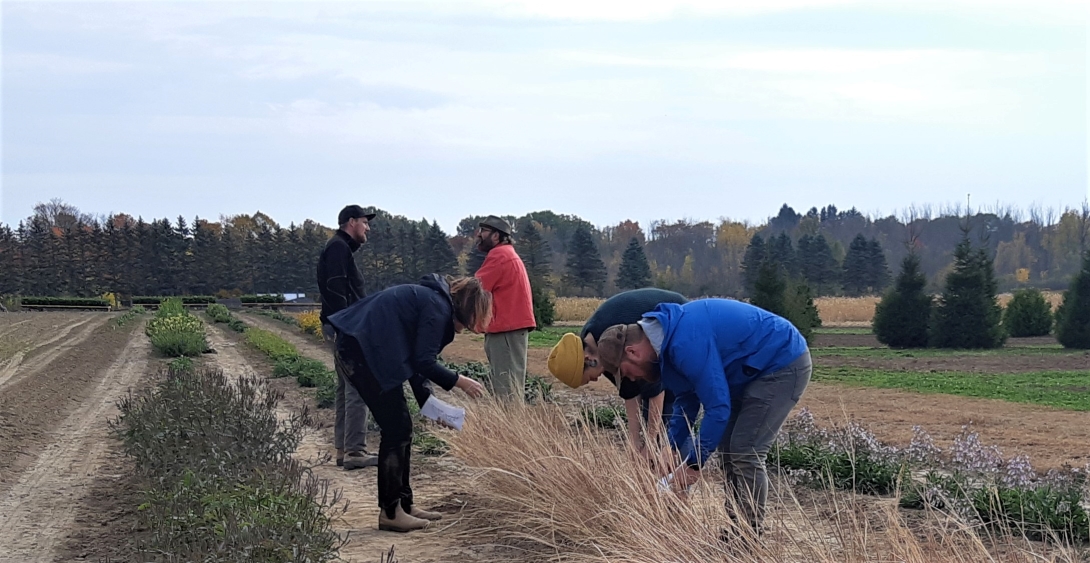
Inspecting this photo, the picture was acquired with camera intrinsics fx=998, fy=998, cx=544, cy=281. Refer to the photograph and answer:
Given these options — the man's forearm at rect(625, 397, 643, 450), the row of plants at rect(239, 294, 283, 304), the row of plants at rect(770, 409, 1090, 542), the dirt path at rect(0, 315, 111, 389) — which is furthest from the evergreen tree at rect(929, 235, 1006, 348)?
the row of plants at rect(239, 294, 283, 304)

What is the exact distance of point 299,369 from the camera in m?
15.3

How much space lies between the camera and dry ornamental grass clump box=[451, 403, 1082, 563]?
3.27m

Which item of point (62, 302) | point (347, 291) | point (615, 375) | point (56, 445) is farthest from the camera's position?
point (62, 302)

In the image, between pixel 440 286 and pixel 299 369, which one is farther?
pixel 299 369

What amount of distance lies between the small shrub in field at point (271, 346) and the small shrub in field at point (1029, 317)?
2461cm

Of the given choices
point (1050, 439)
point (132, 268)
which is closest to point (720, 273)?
point (132, 268)

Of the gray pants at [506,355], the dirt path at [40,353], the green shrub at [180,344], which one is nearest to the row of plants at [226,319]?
the dirt path at [40,353]

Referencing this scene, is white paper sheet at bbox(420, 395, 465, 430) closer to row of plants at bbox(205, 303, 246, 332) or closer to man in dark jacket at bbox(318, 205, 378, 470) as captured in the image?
man in dark jacket at bbox(318, 205, 378, 470)

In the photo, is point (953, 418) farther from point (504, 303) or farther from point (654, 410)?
point (654, 410)

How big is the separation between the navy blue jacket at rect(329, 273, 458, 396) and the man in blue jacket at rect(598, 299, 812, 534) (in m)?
1.01

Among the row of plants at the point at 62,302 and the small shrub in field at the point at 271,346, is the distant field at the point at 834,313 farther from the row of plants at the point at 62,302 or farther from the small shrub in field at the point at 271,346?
the row of plants at the point at 62,302

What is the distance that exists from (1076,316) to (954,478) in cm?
2714

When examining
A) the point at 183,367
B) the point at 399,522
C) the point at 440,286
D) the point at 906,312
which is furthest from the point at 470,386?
the point at 906,312

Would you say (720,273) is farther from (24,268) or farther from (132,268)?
(24,268)
